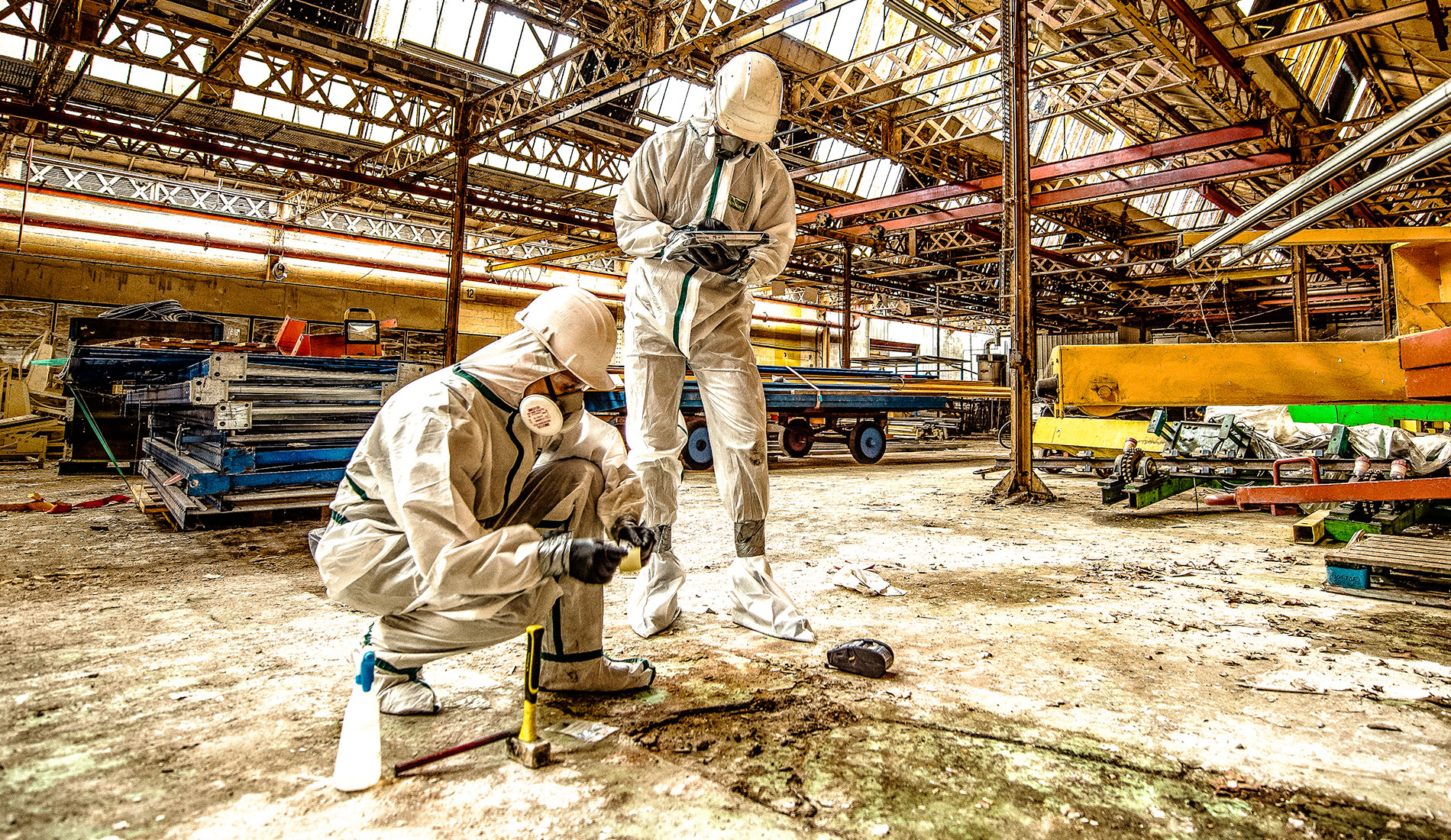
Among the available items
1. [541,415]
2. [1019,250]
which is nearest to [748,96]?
[541,415]

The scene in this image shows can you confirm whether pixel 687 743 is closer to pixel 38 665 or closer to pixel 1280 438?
pixel 38 665

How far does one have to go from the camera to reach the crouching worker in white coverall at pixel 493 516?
4.89ft

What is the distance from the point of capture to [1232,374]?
2.78 metres

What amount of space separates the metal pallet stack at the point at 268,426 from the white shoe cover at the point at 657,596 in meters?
3.09

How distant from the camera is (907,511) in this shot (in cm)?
552

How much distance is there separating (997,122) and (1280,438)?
6.94 meters

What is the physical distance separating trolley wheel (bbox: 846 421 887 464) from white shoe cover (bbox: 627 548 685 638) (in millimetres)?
8911

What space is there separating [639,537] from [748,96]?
5.15ft

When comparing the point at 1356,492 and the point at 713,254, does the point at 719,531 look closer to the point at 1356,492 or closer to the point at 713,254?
the point at 713,254


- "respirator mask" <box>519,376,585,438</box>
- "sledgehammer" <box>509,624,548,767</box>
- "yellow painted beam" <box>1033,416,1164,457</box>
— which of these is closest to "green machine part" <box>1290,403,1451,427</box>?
"yellow painted beam" <box>1033,416,1164,457</box>

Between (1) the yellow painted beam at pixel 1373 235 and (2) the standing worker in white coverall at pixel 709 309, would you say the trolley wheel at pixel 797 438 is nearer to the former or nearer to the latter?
(1) the yellow painted beam at pixel 1373 235

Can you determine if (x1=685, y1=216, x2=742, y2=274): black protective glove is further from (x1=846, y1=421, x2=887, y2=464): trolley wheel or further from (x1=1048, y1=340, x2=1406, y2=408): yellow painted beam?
(x1=846, y1=421, x2=887, y2=464): trolley wheel

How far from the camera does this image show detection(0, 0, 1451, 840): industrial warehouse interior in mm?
1396

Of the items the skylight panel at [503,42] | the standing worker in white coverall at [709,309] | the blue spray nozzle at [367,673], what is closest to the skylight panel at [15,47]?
the skylight panel at [503,42]
